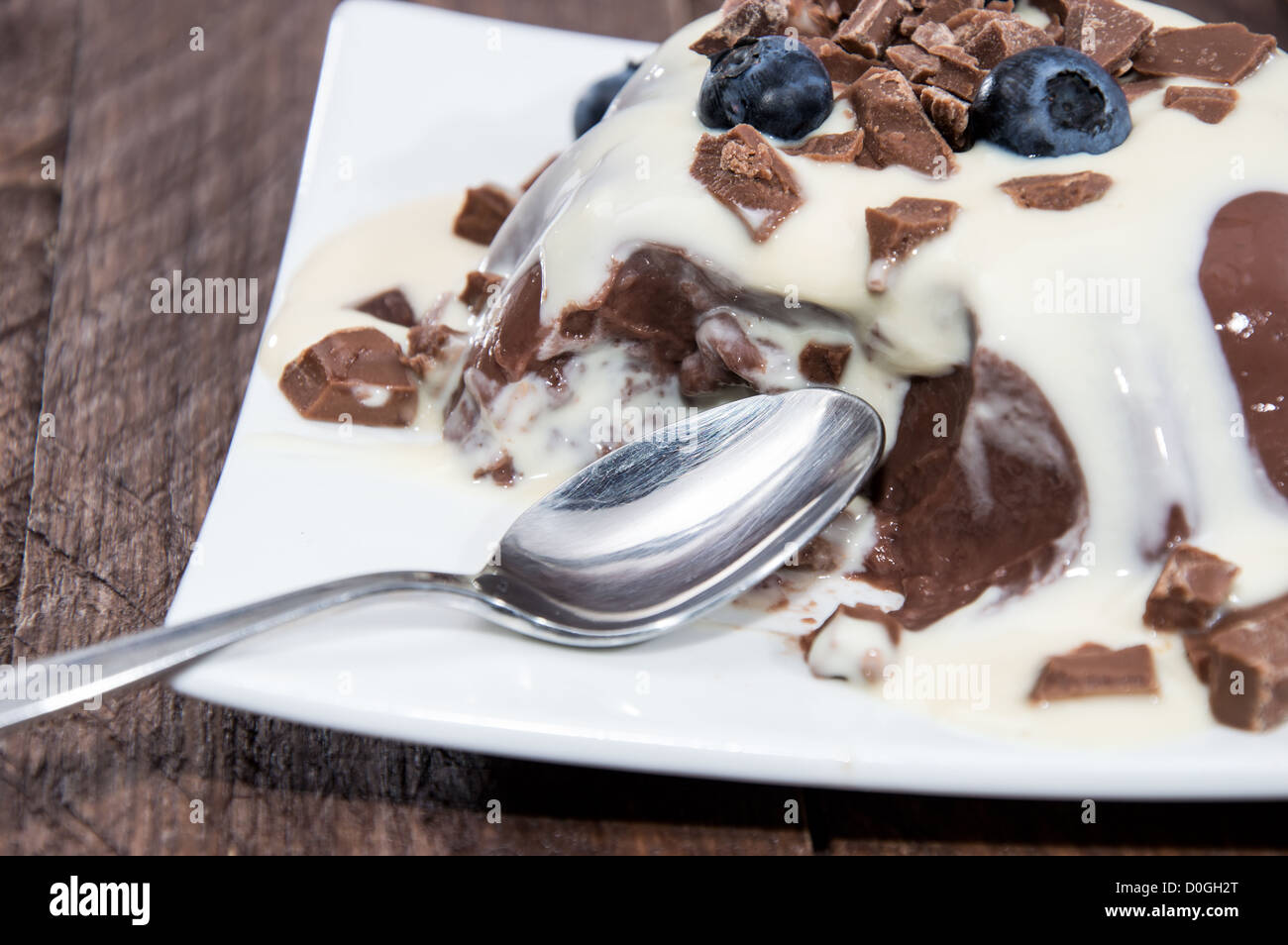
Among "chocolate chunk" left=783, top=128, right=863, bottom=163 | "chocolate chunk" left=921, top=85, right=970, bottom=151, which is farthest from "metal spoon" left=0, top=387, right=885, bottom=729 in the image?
"chocolate chunk" left=921, top=85, right=970, bottom=151

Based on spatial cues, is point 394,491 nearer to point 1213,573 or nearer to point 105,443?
point 105,443

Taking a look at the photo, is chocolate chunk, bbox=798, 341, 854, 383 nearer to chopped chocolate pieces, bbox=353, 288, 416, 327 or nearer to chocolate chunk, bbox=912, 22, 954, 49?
chocolate chunk, bbox=912, 22, 954, 49

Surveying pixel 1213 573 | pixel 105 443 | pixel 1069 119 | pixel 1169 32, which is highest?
pixel 1169 32

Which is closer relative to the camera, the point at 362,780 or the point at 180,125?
the point at 362,780

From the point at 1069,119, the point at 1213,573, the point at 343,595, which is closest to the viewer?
the point at 343,595

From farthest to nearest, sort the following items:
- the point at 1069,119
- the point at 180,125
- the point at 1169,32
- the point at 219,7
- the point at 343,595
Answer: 1. the point at 219,7
2. the point at 180,125
3. the point at 1169,32
4. the point at 1069,119
5. the point at 343,595

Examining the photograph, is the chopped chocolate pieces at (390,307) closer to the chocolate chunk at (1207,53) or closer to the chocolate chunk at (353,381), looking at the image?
the chocolate chunk at (353,381)

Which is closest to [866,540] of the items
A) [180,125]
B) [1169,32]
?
[1169,32]
